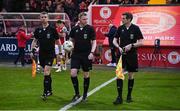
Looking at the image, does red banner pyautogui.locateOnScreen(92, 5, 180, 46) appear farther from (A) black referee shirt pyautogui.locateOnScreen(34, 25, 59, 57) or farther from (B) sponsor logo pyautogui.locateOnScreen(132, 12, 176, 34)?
(A) black referee shirt pyautogui.locateOnScreen(34, 25, 59, 57)

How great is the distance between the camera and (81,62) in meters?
12.2

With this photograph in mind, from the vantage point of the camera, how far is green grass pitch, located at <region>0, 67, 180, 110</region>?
461 inches

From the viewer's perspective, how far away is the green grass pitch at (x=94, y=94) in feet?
38.4

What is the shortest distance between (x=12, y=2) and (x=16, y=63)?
5775 millimetres

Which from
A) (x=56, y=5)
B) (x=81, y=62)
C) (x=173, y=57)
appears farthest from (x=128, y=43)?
(x=56, y=5)

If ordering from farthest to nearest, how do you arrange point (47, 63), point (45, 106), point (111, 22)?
point (111, 22) < point (47, 63) < point (45, 106)

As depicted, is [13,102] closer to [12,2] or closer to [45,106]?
[45,106]

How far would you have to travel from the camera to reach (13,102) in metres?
12.2

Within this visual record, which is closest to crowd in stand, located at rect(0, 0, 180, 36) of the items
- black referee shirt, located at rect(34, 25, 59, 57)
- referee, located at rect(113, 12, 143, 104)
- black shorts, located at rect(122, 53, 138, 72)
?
black referee shirt, located at rect(34, 25, 59, 57)

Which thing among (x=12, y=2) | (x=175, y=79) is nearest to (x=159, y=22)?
(x=175, y=79)

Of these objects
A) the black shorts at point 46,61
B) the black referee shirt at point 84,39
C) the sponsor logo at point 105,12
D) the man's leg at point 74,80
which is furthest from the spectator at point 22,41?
the black referee shirt at point 84,39

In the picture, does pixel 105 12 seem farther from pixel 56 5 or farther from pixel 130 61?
pixel 130 61

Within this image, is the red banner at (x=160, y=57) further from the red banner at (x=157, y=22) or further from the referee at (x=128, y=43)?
the referee at (x=128, y=43)

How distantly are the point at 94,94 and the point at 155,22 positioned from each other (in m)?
10.3
